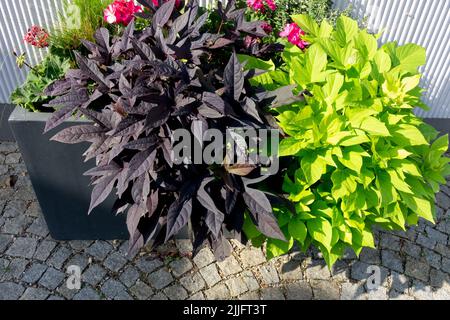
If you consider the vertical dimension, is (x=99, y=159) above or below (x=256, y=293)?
above

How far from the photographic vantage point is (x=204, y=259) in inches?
113

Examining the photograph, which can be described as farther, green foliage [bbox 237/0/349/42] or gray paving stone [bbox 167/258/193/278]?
green foliage [bbox 237/0/349/42]

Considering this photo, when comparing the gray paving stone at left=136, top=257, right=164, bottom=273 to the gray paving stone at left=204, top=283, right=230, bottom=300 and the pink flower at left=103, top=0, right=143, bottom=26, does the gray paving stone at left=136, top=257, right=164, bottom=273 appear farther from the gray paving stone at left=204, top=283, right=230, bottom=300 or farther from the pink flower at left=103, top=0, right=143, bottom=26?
the pink flower at left=103, top=0, right=143, bottom=26

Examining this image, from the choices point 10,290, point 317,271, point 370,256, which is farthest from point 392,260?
point 10,290

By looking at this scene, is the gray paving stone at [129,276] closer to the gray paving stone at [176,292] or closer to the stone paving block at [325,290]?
the gray paving stone at [176,292]

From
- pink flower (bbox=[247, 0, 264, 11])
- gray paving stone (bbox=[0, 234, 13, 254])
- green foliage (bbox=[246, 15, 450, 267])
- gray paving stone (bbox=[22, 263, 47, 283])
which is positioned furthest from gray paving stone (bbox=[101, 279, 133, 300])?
pink flower (bbox=[247, 0, 264, 11])

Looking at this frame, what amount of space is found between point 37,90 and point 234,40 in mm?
1144

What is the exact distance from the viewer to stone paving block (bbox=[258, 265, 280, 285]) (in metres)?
2.78

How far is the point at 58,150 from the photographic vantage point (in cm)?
251

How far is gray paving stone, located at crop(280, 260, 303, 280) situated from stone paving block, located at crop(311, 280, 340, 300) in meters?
0.10

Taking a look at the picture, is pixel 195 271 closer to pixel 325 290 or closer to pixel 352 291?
pixel 325 290

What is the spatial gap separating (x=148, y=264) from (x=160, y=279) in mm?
134
